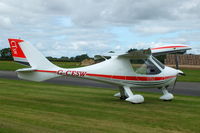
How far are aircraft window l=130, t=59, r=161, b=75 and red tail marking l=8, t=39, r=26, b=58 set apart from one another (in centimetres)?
559

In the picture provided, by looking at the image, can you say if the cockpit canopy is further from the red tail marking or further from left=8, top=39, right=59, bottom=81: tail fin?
the red tail marking

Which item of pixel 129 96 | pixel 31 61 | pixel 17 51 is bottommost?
pixel 129 96

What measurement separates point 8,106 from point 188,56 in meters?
81.4

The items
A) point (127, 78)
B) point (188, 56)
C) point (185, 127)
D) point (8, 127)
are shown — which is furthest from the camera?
point (188, 56)

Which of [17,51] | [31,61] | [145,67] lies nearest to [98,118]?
[145,67]

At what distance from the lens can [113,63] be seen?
13938mm

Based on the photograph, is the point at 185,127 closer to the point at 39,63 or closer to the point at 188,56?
the point at 39,63

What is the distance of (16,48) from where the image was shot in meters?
13.5

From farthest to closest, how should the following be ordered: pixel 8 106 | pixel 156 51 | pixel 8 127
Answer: pixel 156 51
pixel 8 106
pixel 8 127

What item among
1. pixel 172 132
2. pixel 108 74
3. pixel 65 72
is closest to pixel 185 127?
pixel 172 132

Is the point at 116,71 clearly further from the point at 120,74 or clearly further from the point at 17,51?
the point at 17,51

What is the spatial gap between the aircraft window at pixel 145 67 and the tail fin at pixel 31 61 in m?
4.05

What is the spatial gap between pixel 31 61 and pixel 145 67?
5649mm

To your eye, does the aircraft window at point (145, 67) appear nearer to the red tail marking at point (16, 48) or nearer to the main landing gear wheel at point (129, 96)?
the main landing gear wheel at point (129, 96)
